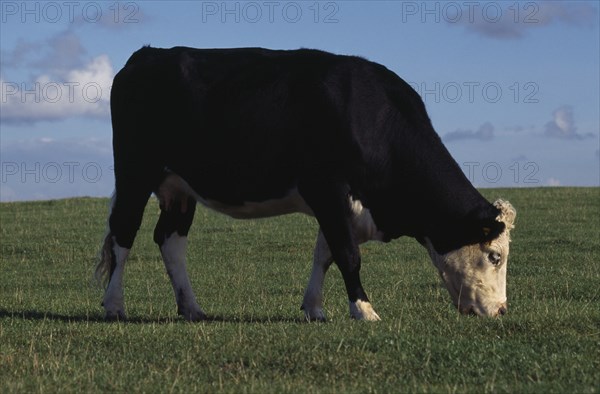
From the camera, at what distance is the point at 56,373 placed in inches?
348

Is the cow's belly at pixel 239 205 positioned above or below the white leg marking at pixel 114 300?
above

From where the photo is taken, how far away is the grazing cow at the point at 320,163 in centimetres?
1122

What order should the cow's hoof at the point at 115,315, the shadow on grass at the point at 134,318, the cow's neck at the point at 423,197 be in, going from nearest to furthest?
the cow's neck at the point at 423,197 → the shadow on grass at the point at 134,318 → the cow's hoof at the point at 115,315

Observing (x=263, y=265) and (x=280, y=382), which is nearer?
(x=280, y=382)

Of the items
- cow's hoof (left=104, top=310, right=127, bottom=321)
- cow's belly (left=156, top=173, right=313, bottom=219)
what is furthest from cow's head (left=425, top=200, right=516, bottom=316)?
cow's hoof (left=104, top=310, right=127, bottom=321)

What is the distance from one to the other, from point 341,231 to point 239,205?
1446 mm

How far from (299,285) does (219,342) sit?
6818 millimetres

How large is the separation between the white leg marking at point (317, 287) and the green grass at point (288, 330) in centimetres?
31

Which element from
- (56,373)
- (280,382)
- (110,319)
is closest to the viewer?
(280,382)

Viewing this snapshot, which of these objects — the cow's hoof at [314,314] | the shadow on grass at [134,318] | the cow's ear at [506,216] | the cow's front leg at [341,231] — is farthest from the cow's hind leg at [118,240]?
the cow's ear at [506,216]

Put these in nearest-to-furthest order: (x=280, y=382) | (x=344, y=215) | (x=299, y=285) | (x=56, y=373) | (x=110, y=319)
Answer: (x=280, y=382)
(x=56, y=373)
(x=344, y=215)
(x=110, y=319)
(x=299, y=285)

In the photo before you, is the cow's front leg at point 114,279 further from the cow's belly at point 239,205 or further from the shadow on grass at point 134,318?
the cow's belly at point 239,205

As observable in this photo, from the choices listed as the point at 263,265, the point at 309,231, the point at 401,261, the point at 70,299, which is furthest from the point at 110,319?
the point at 309,231

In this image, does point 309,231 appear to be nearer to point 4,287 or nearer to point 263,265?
point 263,265
